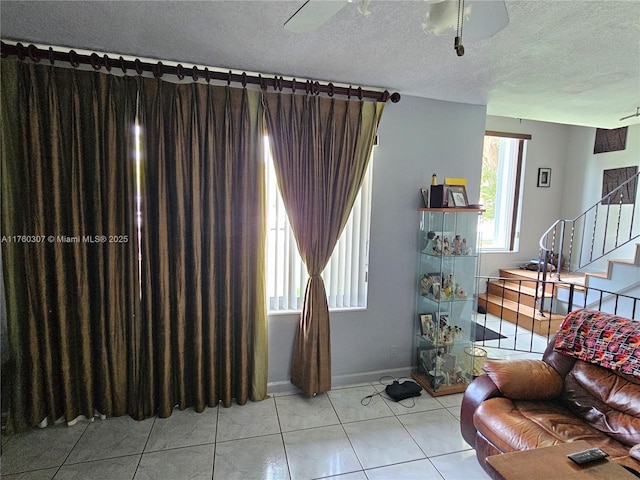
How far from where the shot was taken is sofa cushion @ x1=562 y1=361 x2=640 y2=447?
68.7 inches

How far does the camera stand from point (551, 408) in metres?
2.01

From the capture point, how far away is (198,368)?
2.42 m

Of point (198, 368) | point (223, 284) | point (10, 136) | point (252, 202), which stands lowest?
point (198, 368)

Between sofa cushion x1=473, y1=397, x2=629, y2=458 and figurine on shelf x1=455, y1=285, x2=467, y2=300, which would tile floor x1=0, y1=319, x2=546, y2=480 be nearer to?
sofa cushion x1=473, y1=397, x2=629, y2=458

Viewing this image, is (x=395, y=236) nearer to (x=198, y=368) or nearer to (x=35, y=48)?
(x=198, y=368)

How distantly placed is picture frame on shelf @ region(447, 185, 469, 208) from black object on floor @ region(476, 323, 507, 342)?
2.11 metres

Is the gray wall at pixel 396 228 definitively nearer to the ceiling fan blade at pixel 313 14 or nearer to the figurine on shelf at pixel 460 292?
the figurine on shelf at pixel 460 292

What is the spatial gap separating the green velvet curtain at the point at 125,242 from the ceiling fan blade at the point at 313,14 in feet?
3.81

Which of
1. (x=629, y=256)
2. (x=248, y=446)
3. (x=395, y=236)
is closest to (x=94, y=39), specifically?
(x=395, y=236)

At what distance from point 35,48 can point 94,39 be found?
377 mm

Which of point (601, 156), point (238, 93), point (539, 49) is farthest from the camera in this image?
point (601, 156)

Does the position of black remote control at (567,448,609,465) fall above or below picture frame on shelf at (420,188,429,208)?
below

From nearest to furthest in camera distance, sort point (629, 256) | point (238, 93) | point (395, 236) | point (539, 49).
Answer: point (539, 49) → point (238, 93) → point (395, 236) → point (629, 256)

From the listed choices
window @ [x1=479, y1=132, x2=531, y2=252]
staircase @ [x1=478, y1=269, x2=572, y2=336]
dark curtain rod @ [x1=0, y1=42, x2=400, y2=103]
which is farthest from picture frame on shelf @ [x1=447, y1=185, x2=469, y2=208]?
window @ [x1=479, y1=132, x2=531, y2=252]
